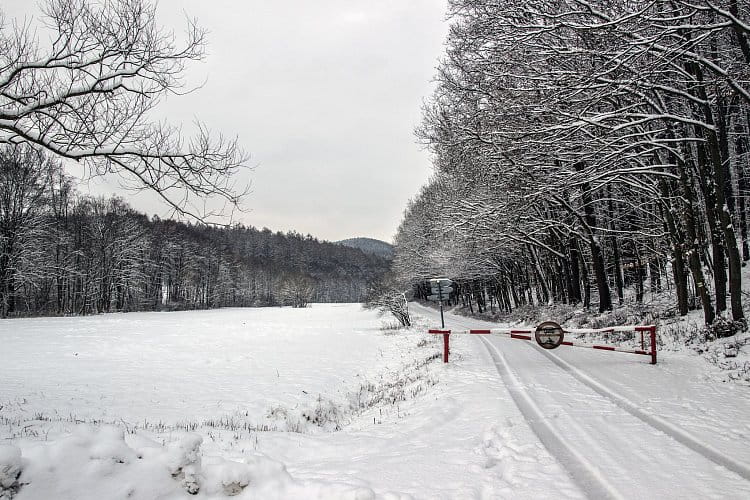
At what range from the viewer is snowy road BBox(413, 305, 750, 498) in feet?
12.0

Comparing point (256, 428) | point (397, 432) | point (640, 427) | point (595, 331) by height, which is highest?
point (595, 331)

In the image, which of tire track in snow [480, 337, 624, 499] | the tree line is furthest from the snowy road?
the tree line

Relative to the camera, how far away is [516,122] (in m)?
11.9

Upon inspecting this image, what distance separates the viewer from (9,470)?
261 cm

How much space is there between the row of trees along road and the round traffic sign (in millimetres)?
3903

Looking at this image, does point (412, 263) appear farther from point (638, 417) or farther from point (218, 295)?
point (218, 295)

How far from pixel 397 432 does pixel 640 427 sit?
317 cm

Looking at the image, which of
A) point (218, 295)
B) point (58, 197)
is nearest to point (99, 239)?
point (58, 197)

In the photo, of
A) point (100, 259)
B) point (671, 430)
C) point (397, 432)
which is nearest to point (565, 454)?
point (671, 430)

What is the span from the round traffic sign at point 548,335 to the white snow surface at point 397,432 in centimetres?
49

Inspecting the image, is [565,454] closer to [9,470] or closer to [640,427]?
[640,427]

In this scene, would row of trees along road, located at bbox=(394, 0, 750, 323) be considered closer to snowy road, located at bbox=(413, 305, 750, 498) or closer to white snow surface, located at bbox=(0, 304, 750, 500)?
snowy road, located at bbox=(413, 305, 750, 498)

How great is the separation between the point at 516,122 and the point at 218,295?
8364 centimetres

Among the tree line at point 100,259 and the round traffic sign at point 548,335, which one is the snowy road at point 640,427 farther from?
the tree line at point 100,259
